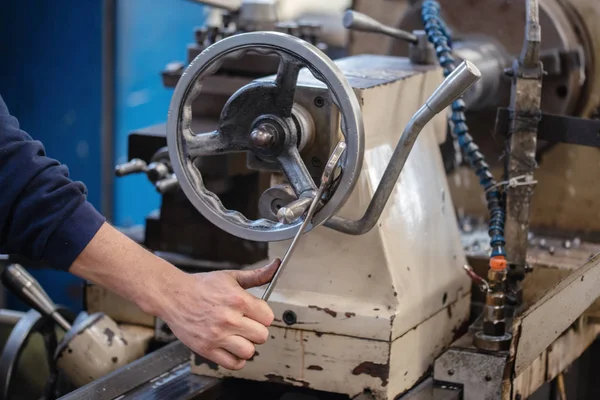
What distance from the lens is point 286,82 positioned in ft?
3.20

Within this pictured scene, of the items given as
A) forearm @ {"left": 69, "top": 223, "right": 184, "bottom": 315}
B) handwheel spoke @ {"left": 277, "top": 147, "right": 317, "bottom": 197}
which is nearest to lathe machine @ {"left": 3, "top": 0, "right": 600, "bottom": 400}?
handwheel spoke @ {"left": 277, "top": 147, "right": 317, "bottom": 197}

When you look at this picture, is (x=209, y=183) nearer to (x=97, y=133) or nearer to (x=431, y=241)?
(x=431, y=241)

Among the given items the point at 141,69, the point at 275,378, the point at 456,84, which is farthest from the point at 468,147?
the point at 141,69

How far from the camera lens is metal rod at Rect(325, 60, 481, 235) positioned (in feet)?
3.11

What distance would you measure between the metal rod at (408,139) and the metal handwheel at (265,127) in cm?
6

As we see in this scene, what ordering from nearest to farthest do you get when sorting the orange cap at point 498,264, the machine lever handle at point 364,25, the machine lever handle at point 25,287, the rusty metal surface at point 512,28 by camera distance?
the orange cap at point 498,264
the machine lever handle at point 364,25
the machine lever handle at point 25,287
the rusty metal surface at point 512,28

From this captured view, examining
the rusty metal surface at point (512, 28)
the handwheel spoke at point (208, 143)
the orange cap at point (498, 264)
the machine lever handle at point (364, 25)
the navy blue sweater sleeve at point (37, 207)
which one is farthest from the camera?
the rusty metal surface at point (512, 28)

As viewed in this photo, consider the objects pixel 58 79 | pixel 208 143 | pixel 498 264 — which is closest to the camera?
pixel 208 143

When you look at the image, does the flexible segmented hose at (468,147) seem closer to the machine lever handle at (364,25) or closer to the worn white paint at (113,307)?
the machine lever handle at (364,25)

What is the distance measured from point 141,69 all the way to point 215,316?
206cm

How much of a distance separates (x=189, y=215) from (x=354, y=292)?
43cm

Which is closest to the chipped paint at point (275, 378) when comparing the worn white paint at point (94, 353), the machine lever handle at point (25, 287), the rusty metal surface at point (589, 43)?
the worn white paint at point (94, 353)

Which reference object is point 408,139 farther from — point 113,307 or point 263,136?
point 113,307

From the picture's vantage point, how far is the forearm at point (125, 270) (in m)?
0.92
